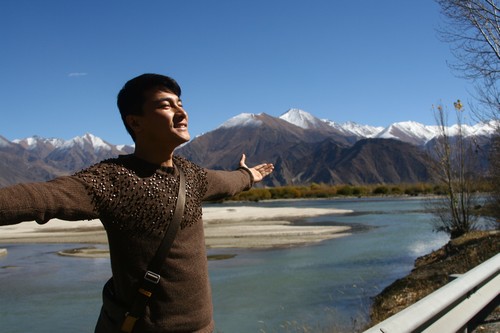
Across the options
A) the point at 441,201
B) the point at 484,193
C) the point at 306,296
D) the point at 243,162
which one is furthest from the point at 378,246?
the point at 243,162

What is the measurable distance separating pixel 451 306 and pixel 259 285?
40.9 feet

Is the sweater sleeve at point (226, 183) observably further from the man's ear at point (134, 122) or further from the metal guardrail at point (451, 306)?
the metal guardrail at point (451, 306)

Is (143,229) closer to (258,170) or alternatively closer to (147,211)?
(147,211)

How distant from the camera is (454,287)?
442 cm

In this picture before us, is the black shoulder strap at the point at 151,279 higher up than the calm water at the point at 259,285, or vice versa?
the black shoulder strap at the point at 151,279

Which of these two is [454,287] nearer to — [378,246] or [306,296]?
[306,296]

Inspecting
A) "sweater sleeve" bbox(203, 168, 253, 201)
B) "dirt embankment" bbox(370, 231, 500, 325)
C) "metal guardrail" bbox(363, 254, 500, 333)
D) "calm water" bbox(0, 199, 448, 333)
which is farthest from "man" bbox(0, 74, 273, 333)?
"dirt embankment" bbox(370, 231, 500, 325)

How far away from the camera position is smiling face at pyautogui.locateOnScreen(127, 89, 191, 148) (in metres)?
2.52

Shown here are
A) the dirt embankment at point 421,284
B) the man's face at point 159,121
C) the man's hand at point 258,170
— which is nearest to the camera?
the man's face at point 159,121

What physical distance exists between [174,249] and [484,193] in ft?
76.8

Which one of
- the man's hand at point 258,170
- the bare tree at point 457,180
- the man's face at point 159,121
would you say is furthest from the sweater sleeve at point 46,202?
the bare tree at point 457,180

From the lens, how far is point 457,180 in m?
25.1

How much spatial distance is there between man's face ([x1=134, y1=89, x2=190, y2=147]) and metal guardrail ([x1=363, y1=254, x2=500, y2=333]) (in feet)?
5.02

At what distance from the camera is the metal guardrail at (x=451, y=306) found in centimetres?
328
